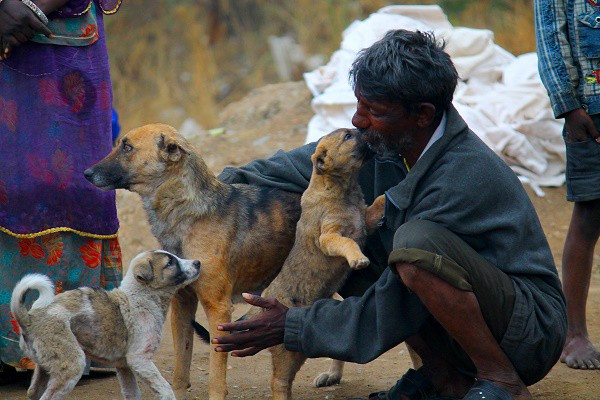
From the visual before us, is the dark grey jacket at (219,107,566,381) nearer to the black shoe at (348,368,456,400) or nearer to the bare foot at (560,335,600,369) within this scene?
the black shoe at (348,368,456,400)

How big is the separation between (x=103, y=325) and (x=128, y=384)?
0.39 meters

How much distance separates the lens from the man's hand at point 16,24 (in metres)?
3.85

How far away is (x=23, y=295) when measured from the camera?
3.54 m

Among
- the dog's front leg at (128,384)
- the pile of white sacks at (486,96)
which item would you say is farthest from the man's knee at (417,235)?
the pile of white sacks at (486,96)

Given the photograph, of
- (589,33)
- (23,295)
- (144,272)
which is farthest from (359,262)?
(589,33)

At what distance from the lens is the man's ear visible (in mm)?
3557

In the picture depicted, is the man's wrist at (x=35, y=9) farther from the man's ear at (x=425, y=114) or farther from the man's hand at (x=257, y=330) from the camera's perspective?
the man's ear at (x=425, y=114)

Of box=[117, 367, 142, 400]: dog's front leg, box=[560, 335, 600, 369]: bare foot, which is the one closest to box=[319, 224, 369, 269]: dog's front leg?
box=[117, 367, 142, 400]: dog's front leg

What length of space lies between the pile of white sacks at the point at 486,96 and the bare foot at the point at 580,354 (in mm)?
3471

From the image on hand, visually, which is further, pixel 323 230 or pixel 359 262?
pixel 323 230

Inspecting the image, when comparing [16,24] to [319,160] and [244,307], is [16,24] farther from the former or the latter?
[244,307]

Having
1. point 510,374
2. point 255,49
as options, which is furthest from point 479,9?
point 510,374

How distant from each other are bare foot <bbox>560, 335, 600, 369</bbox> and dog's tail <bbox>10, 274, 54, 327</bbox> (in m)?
2.75

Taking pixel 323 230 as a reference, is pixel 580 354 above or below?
below
